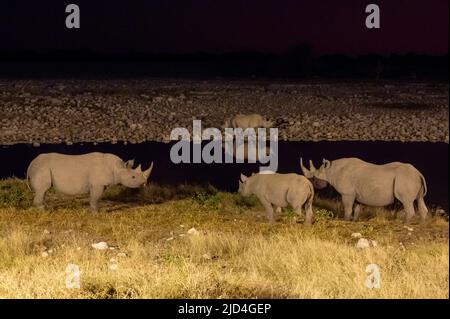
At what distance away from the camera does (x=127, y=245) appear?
905cm

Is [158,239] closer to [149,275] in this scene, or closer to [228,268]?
[228,268]

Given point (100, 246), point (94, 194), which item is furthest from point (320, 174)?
point (100, 246)

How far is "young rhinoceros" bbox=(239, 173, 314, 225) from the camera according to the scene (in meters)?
10.5

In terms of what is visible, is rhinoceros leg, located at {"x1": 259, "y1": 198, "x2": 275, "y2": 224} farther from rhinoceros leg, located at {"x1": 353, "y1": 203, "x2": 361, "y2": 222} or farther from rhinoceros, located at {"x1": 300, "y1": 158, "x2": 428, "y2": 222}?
rhinoceros leg, located at {"x1": 353, "y1": 203, "x2": 361, "y2": 222}

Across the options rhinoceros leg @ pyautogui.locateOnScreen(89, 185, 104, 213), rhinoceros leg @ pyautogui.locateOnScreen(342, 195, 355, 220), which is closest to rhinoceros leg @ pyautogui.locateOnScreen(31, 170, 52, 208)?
rhinoceros leg @ pyautogui.locateOnScreen(89, 185, 104, 213)

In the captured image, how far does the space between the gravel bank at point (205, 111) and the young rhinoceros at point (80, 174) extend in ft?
42.8

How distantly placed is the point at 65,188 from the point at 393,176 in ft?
13.5

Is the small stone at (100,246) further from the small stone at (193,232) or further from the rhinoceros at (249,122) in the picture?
the rhinoceros at (249,122)

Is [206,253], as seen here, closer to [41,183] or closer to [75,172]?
[75,172]

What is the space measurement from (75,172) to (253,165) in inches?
366

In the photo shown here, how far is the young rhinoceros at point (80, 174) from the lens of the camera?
→ 1116 cm

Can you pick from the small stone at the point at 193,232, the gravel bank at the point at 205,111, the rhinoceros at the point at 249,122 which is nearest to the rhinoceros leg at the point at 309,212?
the small stone at the point at 193,232

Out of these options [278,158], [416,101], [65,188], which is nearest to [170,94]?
[416,101]

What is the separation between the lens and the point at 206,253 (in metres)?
8.53
